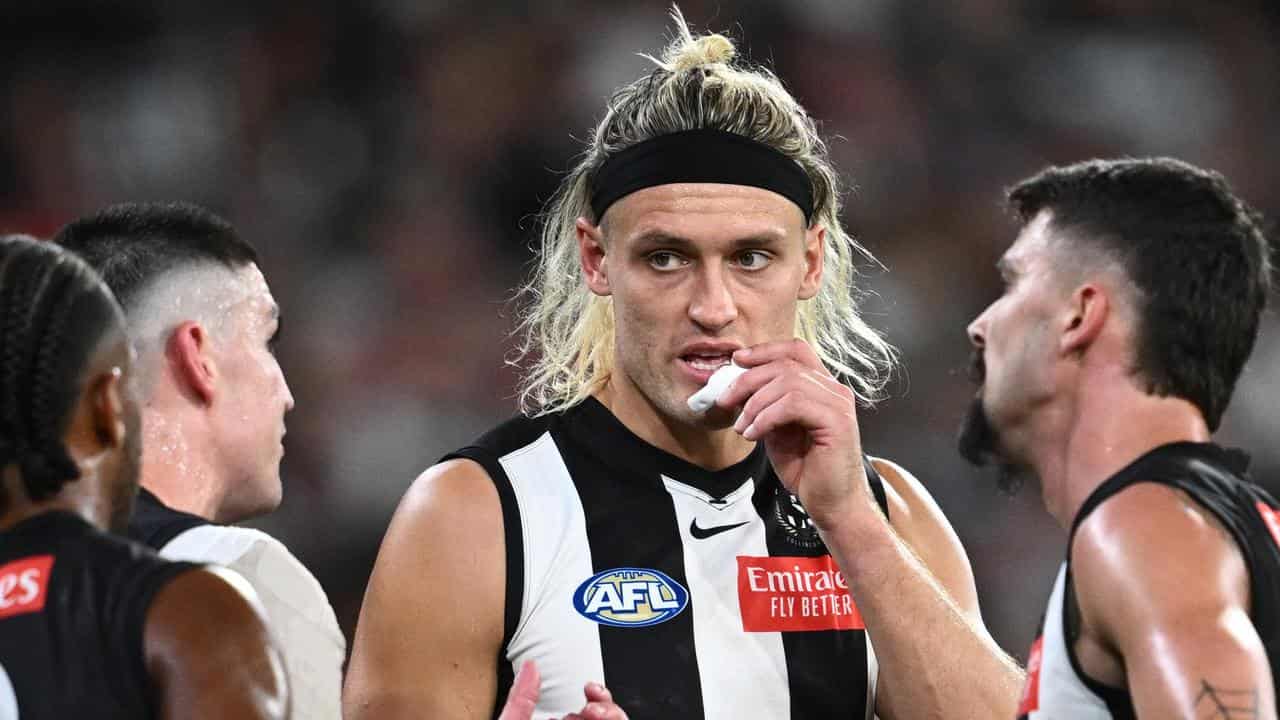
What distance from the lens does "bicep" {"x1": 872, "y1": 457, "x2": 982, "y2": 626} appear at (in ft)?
10.9

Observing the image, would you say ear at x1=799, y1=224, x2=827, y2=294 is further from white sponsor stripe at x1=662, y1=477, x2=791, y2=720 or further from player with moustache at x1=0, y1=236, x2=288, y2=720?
player with moustache at x1=0, y1=236, x2=288, y2=720

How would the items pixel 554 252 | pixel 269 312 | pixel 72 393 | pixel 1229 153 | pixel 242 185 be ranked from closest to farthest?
pixel 72 393
pixel 269 312
pixel 554 252
pixel 242 185
pixel 1229 153

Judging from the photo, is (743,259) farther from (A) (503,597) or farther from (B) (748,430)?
(A) (503,597)

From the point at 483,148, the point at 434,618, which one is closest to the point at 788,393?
the point at 434,618

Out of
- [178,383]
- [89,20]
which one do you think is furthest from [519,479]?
[89,20]

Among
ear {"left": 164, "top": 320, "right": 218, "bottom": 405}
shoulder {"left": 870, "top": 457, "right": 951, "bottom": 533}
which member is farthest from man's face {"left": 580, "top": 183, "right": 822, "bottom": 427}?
ear {"left": 164, "top": 320, "right": 218, "bottom": 405}

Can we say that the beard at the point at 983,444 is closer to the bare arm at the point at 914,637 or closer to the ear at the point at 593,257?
the bare arm at the point at 914,637

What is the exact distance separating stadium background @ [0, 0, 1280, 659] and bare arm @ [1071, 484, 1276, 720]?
4416 mm

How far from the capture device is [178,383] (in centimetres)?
268

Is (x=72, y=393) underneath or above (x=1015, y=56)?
underneath

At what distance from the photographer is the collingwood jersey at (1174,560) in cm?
208

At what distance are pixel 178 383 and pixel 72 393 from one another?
0.76 metres

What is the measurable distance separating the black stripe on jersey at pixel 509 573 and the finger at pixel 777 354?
575mm

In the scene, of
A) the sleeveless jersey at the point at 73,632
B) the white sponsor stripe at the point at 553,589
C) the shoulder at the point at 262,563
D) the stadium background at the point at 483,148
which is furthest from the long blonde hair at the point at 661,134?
the stadium background at the point at 483,148
